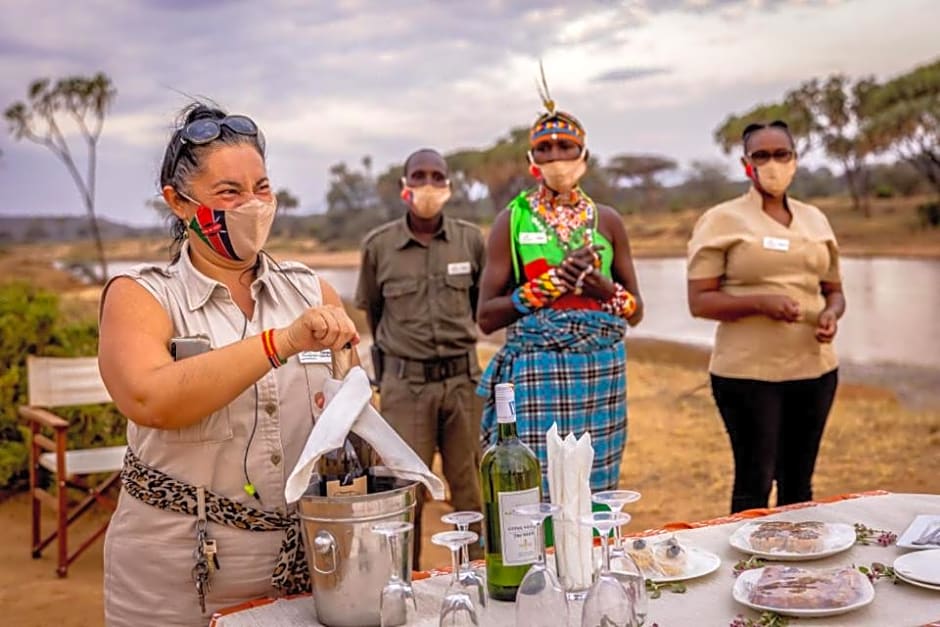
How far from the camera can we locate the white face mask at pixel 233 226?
2.29m

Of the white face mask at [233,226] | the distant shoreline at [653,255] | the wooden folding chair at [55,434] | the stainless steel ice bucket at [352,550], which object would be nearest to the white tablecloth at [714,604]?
the stainless steel ice bucket at [352,550]

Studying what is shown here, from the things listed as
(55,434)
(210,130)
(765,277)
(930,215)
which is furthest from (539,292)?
(930,215)

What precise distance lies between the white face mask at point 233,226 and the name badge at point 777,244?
8.83 feet

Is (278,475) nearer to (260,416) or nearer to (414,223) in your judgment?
(260,416)

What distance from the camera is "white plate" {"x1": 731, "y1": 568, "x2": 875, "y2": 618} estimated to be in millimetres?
1904

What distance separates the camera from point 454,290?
5312mm

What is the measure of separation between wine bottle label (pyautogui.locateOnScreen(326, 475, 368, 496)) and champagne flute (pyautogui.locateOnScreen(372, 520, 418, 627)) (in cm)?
14

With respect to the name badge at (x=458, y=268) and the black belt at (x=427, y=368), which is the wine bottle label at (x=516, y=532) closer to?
the black belt at (x=427, y=368)

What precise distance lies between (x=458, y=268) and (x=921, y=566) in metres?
3.50

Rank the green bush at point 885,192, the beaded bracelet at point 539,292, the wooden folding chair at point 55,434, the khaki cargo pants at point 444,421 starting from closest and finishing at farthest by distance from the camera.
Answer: the beaded bracelet at point 539,292 < the khaki cargo pants at point 444,421 < the wooden folding chair at point 55,434 < the green bush at point 885,192

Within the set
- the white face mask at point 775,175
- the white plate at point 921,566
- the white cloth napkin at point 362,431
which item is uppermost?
the white face mask at point 775,175

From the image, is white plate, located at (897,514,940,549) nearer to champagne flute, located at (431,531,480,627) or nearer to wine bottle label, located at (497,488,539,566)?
wine bottle label, located at (497,488,539,566)

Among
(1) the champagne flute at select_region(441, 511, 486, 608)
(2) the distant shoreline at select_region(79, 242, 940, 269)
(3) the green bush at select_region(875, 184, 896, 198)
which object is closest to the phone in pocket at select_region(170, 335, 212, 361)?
(1) the champagne flute at select_region(441, 511, 486, 608)

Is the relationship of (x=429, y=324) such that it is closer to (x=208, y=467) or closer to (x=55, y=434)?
(x=55, y=434)
